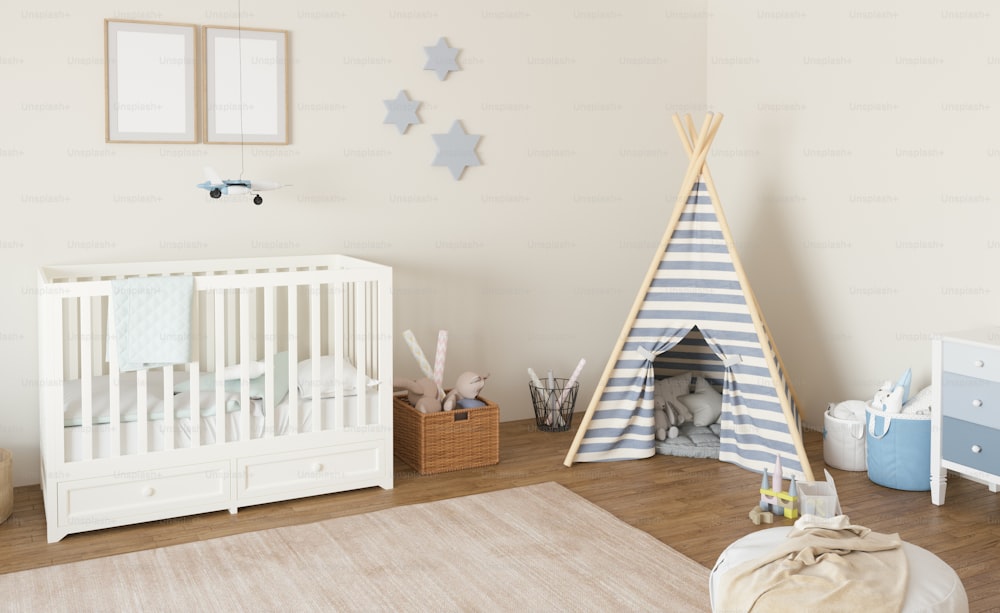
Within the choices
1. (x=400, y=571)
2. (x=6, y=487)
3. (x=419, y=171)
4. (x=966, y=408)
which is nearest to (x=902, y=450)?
(x=966, y=408)

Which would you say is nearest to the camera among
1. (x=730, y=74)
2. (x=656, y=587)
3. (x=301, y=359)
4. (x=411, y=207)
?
(x=656, y=587)

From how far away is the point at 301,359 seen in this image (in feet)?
13.0

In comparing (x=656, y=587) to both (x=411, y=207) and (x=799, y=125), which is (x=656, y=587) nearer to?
(x=411, y=207)

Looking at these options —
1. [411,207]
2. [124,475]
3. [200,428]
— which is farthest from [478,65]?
[124,475]

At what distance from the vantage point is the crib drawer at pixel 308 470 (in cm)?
329

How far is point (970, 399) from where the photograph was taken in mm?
3215

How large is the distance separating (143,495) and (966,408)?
2831 mm

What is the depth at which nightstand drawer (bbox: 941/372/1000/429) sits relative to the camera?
3.13 m

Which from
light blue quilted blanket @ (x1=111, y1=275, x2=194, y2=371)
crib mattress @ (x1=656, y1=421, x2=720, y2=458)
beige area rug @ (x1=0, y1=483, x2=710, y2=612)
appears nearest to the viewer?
beige area rug @ (x1=0, y1=483, x2=710, y2=612)

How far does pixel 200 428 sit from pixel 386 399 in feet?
2.21

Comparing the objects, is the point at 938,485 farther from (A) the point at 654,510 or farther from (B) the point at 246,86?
(B) the point at 246,86

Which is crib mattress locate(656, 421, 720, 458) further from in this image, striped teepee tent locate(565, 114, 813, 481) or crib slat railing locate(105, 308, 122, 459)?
crib slat railing locate(105, 308, 122, 459)

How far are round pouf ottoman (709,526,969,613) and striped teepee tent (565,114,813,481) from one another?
145 cm

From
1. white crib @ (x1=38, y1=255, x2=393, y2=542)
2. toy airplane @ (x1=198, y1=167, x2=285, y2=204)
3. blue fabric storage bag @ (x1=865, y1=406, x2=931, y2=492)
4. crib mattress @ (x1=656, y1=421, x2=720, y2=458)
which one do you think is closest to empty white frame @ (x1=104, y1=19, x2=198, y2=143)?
toy airplane @ (x1=198, y1=167, x2=285, y2=204)
